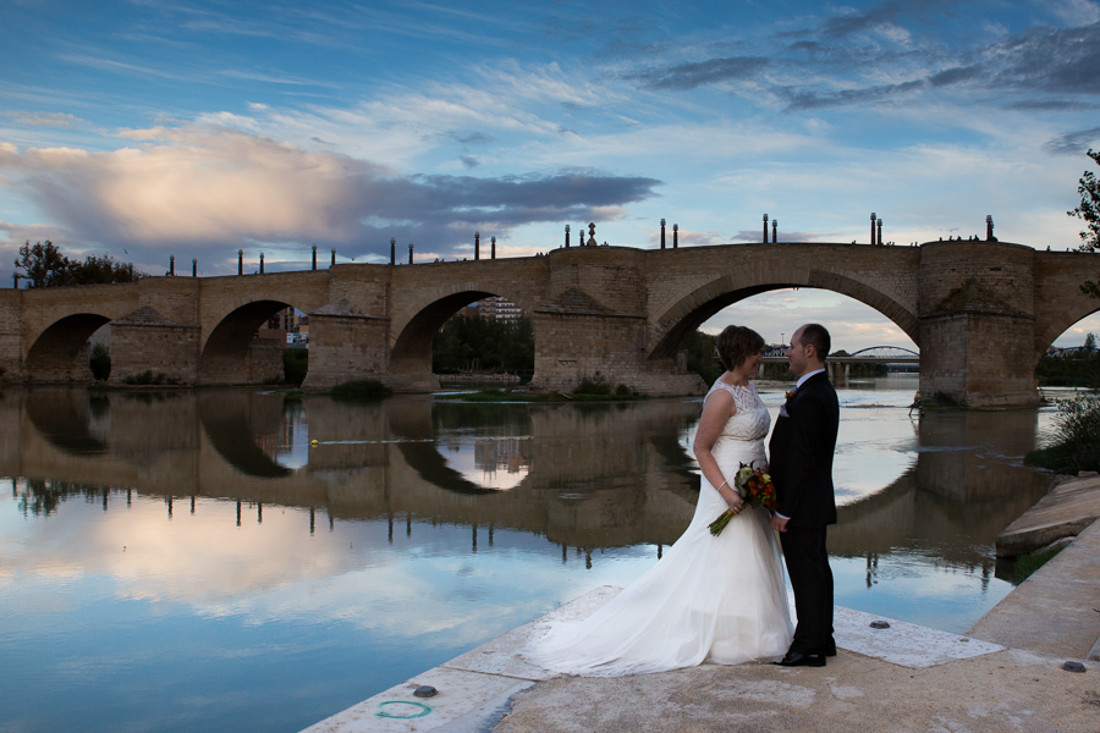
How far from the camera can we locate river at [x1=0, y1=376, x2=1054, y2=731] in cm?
381

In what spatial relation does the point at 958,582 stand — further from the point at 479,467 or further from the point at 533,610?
the point at 479,467

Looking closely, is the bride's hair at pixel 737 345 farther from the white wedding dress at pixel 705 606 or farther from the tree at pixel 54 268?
the tree at pixel 54 268

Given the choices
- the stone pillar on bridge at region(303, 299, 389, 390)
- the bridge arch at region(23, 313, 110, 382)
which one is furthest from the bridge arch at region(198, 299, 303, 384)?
the bridge arch at region(23, 313, 110, 382)

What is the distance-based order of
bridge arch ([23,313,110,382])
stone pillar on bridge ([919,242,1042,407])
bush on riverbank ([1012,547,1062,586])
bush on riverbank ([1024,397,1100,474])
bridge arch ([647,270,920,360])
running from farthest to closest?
bridge arch ([23,313,110,382]), bridge arch ([647,270,920,360]), stone pillar on bridge ([919,242,1042,407]), bush on riverbank ([1024,397,1100,474]), bush on riverbank ([1012,547,1062,586])

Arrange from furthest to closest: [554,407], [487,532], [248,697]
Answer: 1. [554,407]
2. [487,532]
3. [248,697]

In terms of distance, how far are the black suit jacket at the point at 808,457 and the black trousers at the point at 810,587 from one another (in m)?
0.08

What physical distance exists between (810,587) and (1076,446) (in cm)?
885

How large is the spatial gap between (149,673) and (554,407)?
20543mm

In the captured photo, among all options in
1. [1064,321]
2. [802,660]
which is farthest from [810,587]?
[1064,321]

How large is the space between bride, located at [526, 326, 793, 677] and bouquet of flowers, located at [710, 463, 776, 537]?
0.12 feet

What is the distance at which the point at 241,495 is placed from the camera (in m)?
8.70

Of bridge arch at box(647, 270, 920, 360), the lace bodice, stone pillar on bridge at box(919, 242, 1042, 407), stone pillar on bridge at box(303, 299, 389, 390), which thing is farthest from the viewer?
stone pillar on bridge at box(303, 299, 389, 390)

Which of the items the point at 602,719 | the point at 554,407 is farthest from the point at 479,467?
the point at 554,407

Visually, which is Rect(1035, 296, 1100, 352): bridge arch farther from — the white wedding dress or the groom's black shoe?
the groom's black shoe
